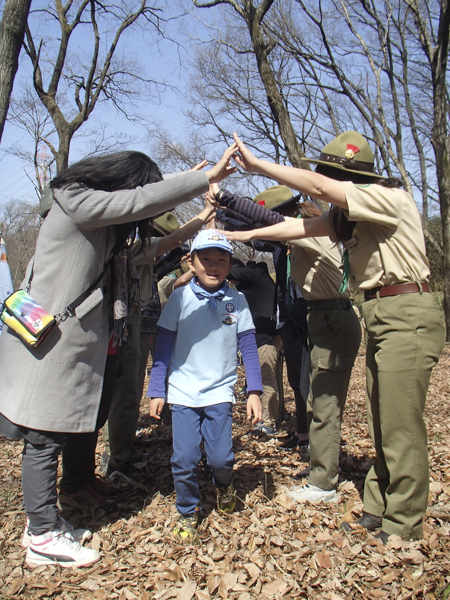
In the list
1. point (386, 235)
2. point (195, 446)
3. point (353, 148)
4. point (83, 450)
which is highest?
point (353, 148)

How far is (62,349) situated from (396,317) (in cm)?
181

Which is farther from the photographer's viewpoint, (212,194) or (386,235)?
(212,194)

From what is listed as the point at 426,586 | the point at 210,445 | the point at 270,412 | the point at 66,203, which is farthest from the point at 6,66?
the point at 426,586

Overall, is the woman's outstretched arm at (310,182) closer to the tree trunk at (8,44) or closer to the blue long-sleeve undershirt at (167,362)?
the blue long-sleeve undershirt at (167,362)

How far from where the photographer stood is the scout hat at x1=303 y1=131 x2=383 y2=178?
2752mm

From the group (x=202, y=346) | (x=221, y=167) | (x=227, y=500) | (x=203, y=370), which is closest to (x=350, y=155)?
(x=221, y=167)

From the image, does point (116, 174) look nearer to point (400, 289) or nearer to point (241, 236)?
point (241, 236)

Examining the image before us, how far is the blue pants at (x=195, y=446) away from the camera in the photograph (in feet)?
9.34

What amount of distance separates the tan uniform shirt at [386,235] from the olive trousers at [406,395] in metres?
0.14

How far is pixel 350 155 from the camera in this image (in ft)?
9.05

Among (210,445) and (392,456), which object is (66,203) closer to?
(210,445)

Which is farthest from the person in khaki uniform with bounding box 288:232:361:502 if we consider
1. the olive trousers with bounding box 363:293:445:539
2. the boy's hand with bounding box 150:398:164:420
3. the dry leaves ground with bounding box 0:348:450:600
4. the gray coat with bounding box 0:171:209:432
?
the gray coat with bounding box 0:171:209:432

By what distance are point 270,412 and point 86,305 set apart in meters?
3.15

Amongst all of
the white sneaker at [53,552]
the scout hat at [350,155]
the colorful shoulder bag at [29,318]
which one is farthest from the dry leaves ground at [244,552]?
the scout hat at [350,155]
